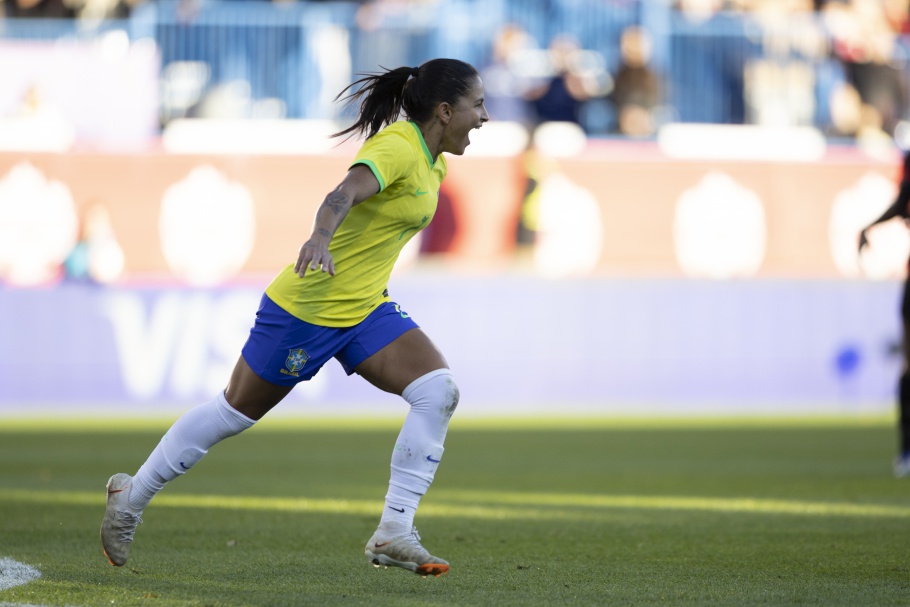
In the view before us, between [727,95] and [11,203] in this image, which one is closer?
[11,203]

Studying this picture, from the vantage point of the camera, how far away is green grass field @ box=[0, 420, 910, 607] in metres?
5.18

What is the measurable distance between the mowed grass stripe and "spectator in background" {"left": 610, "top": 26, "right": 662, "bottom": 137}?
36.7 feet

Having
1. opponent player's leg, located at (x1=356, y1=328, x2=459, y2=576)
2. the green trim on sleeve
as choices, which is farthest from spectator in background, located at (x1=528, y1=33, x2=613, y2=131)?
the green trim on sleeve

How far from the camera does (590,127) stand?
64.2ft

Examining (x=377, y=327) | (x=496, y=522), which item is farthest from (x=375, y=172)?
(x=496, y=522)

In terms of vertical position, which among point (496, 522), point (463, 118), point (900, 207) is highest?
point (463, 118)

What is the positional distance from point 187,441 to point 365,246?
1.05m

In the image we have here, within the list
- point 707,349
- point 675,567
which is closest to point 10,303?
point 707,349

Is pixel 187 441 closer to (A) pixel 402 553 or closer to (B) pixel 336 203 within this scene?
(A) pixel 402 553

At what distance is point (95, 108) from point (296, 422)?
19.6 ft

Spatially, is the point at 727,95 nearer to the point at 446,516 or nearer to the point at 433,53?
the point at 433,53

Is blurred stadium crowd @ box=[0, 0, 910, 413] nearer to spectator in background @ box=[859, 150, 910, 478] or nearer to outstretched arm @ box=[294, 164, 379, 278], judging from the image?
spectator in background @ box=[859, 150, 910, 478]

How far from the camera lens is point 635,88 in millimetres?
18984

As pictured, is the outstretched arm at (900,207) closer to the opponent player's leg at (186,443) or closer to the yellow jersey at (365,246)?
the yellow jersey at (365,246)
